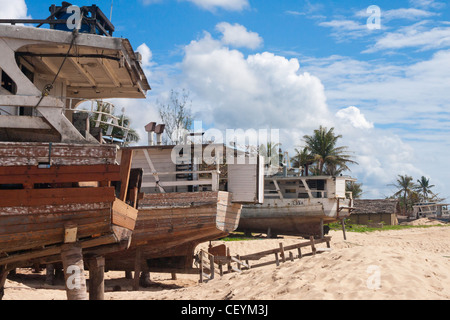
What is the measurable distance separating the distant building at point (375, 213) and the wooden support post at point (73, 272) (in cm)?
4001

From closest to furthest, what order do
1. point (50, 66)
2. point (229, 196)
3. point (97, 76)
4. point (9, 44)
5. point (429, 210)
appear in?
point (9, 44), point (50, 66), point (97, 76), point (229, 196), point (429, 210)

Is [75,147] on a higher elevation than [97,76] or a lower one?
lower

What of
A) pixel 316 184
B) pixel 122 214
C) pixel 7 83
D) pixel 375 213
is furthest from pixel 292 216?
pixel 7 83

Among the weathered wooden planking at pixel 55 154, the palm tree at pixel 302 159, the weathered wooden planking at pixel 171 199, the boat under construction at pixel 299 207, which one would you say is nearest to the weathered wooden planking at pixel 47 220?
the weathered wooden planking at pixel 55 154

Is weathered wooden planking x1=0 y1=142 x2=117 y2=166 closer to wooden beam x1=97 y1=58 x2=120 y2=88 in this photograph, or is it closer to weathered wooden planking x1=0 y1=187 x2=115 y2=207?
weathered wooden planking x1=0 y1=187 x2=115 y2=207

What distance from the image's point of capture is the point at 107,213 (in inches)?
320

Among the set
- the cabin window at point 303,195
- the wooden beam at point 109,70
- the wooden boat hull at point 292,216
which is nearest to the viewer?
the wooden beam at point 109,70

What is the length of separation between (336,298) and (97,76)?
7.79 m

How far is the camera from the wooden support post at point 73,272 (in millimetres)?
7926

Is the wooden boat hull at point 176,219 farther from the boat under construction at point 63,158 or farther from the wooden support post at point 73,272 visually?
the wooden support post at point 73,272

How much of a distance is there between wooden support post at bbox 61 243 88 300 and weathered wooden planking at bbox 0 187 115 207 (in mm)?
841

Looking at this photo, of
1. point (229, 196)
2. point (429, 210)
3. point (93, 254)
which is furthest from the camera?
point (429, 210)
